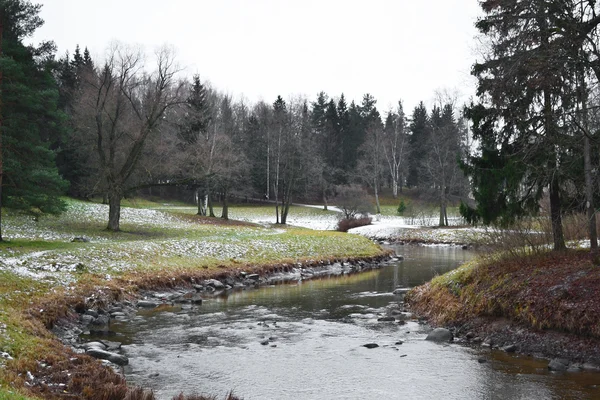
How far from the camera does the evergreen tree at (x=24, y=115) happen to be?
70.9 ft

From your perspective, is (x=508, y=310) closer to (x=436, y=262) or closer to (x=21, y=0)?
(x=436, y=262)

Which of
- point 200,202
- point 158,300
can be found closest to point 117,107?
point 158,300

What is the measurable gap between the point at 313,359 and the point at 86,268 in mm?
11351

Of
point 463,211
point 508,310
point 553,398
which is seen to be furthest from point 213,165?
point 553,398

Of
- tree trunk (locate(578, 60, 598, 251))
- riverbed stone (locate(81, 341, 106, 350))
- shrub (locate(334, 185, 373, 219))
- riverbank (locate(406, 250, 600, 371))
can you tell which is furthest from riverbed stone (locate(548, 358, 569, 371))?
shrub (locate(334, 185, 373, 219))

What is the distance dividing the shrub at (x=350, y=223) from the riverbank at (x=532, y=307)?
3492cm

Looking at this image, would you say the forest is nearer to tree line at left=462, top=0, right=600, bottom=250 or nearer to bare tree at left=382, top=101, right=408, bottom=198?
tree line at left=462, top=0, right=600, bottom=250

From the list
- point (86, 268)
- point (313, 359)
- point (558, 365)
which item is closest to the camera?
point (558, 365)

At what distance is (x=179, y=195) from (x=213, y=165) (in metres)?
35.5

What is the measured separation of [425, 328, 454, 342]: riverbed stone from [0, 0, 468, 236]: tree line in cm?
575

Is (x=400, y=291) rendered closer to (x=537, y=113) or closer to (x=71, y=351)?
(x=537, y=113)

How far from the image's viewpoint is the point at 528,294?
12.9 meters

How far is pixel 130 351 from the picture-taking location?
1203 cm

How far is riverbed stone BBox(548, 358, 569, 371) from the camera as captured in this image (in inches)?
413
